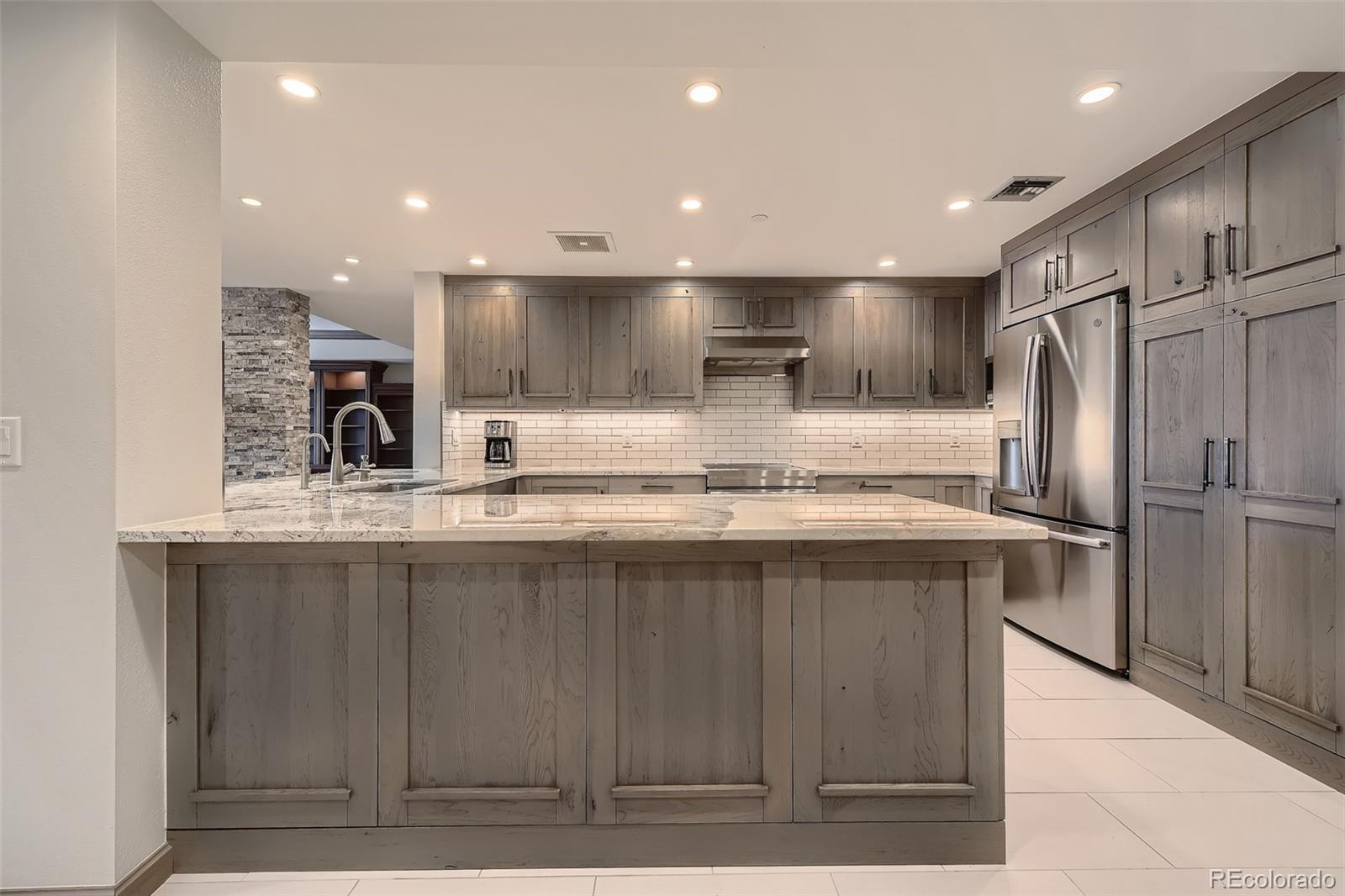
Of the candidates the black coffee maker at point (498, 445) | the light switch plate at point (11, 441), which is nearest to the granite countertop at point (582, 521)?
the light switch plate at point (11, 441)

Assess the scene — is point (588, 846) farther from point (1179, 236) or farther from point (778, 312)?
point (778, 312)

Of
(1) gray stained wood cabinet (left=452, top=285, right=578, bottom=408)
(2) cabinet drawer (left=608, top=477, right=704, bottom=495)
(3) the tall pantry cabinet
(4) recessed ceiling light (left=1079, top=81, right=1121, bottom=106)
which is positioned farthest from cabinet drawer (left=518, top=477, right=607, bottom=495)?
(4) recessed ceiling light (left=1079, top=81, right=1121, bottom=106)

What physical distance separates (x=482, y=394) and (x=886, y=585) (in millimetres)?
3972

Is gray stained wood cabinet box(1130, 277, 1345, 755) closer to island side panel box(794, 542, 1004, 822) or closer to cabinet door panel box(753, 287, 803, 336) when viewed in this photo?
island side panel box(794, 542, 1004, 822)

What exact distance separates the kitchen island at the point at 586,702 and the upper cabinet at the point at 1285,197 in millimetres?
1626

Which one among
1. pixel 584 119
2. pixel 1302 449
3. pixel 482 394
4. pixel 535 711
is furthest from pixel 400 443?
pixel 1302 449

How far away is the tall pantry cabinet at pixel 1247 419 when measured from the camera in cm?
210

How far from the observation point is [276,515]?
5.83 feet

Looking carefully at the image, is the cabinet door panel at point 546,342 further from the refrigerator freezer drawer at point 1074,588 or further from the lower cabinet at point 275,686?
the lower cabinet at point 275,686

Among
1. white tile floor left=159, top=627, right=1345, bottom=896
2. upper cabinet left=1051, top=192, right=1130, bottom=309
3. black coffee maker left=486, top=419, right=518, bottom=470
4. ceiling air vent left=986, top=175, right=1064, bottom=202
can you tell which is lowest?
white tile floor left=159, top=627, right=1345, bottom=896

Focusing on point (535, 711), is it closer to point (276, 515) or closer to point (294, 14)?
point (276, 515)

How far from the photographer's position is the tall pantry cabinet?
2.10 metres

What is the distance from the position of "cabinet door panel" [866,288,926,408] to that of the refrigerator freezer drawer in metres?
1.50

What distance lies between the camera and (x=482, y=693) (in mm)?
1655
